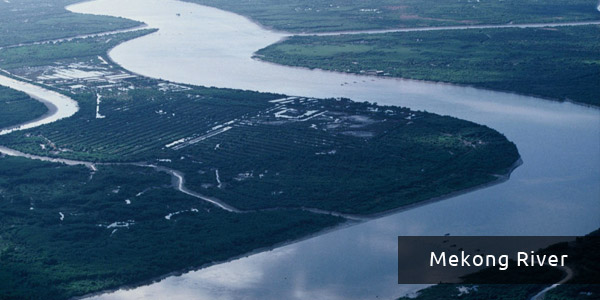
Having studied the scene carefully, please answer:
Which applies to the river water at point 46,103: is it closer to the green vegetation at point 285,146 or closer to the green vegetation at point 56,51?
the green vegetation at point 285,146

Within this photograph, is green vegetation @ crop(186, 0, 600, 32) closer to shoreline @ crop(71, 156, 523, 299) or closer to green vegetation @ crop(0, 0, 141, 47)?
green vegetation @ crop(0, 0, 141, 47)

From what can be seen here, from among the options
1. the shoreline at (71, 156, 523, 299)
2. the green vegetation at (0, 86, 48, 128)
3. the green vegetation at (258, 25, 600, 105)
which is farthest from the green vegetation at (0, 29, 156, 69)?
the shoreline at (71, 156, 523, 299)

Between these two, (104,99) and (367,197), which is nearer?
(367,197)

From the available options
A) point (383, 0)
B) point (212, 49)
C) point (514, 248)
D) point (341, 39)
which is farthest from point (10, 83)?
point (383, 0)

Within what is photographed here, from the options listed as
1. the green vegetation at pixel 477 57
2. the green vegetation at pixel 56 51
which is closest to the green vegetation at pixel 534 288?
the green vegetation at pixel 477 57

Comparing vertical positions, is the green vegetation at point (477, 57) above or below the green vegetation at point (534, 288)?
above

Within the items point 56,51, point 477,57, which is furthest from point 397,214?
point 56,51

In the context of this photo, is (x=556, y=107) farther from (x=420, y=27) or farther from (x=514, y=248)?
(x=420, y=27)
